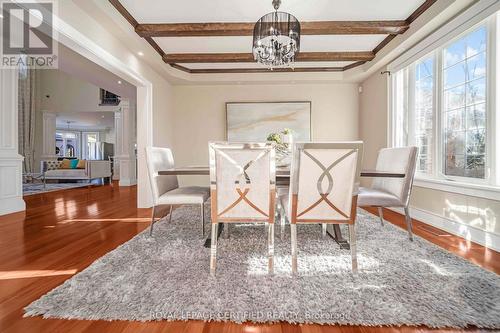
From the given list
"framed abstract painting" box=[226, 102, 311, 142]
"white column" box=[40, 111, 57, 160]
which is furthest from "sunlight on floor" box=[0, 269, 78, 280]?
"white column" box=[40, 111, 57, 160]

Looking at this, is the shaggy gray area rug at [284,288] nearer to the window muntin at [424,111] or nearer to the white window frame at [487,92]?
the white window frame at [487,92]

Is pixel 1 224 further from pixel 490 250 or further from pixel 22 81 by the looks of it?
pixel 22 81

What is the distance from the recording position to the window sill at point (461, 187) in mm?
2189

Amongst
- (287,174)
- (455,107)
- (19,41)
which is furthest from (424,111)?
(19,41)

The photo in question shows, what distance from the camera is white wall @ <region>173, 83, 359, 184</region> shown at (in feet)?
16.8

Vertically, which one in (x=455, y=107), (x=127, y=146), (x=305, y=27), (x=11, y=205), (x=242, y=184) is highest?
(x=305, y=27)

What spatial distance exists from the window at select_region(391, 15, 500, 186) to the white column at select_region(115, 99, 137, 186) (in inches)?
274

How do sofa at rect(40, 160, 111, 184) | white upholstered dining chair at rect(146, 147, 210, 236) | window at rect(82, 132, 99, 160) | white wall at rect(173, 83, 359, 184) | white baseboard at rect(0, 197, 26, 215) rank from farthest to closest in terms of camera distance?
window at rect(82, 132, 99, 160) < sofa at rect(40, 160, 111, 184) < white wall at rect(173, 83, 359, 184) < white baseboard at rect(0, 197, 26, 215) < white upholstered dining chair at rect(146, 147, 210, 236)

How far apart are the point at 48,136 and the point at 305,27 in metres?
9.62

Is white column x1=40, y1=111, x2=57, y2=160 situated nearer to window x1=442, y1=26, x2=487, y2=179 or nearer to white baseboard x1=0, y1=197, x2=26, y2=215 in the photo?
white baseboard x1=0, y1=197, x2=26, y2=215

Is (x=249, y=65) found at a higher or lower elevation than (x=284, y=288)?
higher

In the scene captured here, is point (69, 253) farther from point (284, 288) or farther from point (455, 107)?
point (455, 107)

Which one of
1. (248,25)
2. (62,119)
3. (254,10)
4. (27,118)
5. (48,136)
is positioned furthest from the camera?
(62,119)

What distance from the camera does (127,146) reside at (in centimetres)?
743
